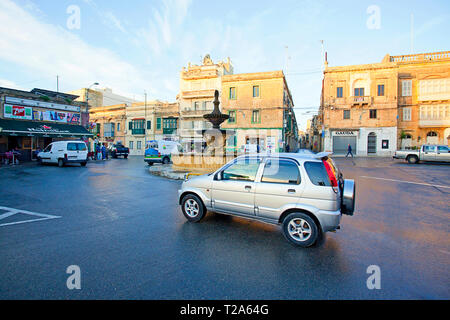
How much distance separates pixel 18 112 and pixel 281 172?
27481mm

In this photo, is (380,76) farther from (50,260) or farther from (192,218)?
(50,260)

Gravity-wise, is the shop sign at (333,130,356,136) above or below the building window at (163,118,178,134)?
below

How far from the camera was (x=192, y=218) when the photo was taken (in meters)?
5.29

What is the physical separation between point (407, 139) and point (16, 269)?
40405mm

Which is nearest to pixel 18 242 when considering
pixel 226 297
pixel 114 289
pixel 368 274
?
pixel 114 289

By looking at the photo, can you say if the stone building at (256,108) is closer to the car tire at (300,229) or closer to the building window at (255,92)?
the building window at (255,92)

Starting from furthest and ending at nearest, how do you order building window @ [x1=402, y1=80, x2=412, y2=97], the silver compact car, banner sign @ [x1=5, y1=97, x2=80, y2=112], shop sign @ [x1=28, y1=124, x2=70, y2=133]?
building window @ [x1=402, y1=80, x2=412, y2=97] < shop sign @ [x1=28, y1=124, x2=70, y2=133] < banner sign @ [x1=5, y1=97, x2=80, y2=112] < the silver compact car

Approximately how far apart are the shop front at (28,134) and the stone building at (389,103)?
109 feet

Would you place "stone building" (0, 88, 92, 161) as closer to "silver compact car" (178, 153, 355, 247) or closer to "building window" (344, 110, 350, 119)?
"silver compact car" (178, 153, 355, 247)

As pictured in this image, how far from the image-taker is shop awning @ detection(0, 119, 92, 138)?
2039 cm

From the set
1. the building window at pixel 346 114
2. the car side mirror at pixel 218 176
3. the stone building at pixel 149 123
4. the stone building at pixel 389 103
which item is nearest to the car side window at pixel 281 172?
the car side mirror at pixel 218 176

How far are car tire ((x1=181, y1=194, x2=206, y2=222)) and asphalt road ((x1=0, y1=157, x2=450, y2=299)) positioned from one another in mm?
184

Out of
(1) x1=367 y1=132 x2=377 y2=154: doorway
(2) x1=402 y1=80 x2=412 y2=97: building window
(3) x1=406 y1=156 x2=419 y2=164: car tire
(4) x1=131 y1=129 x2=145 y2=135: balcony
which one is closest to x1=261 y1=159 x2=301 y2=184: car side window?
(3) x1=406 y1=156 x2=419 y2=164: car tire

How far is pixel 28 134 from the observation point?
21.1 m
